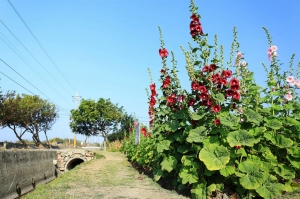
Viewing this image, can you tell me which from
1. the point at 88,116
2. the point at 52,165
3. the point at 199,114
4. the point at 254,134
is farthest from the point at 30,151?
the point at 88,116

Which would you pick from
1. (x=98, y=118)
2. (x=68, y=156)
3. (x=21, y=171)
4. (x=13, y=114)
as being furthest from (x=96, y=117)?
(x=21, y=171)

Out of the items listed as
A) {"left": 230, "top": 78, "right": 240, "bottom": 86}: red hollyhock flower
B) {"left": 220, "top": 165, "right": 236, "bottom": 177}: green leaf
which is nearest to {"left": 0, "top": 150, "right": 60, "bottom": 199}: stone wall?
{"left": 220, "top": 165, "right": 236, "bottom": 177}: green leaf

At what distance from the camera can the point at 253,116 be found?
5.49 m

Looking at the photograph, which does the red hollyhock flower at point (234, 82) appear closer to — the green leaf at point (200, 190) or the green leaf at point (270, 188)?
the green leaf at point (270, 188)

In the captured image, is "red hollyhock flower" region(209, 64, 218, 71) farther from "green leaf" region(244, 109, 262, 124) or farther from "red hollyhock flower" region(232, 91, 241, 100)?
"green leaf" region(244, 109, 262, 124)

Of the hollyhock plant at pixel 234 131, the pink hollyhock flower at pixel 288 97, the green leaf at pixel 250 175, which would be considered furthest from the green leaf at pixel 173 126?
the pink hollyhock flower at pixel 288 97

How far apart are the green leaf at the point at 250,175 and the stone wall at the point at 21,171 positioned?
5.80 meters

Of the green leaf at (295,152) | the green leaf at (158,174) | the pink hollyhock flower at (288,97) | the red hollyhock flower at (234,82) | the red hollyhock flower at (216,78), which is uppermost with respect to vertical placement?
the red hollyhock flower at (216,78)

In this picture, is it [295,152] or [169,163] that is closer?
[295,152]

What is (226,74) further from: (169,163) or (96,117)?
(96,117)

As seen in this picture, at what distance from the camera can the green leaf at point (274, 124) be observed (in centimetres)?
545

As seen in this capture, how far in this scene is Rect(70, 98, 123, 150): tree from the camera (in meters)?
50.1

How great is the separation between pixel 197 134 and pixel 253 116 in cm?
99

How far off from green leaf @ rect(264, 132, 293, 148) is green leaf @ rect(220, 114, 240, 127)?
59 cm
